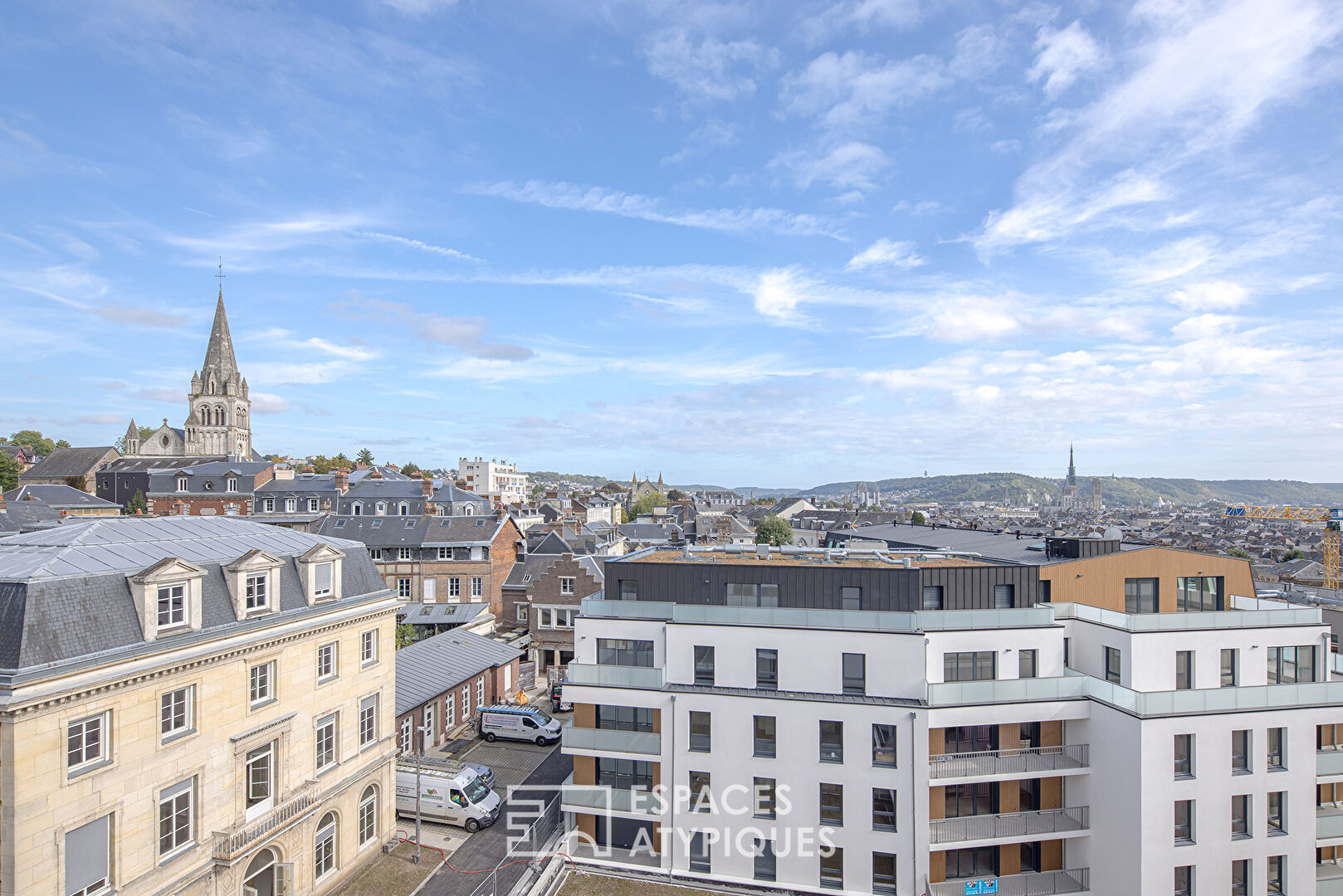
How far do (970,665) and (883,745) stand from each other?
14.3 feet

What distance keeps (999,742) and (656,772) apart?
494 inches

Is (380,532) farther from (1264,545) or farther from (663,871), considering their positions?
(1264,545)

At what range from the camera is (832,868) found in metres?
23.4

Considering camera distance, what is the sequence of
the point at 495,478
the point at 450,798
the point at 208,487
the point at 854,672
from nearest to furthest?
1. the point at 854,672
2. the point at 450,798
3. the point at 208,487
4. the point at 495,478

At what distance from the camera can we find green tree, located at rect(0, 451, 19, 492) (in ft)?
272

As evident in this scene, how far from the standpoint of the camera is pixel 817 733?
23.3 m

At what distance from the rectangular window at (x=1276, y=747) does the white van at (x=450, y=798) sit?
28.8 m

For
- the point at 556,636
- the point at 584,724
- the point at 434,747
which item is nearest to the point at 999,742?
the point at 584,724

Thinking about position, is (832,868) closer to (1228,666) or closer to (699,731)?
(699,731)

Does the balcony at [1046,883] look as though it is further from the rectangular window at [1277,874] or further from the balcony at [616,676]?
the balcony at [616,676]

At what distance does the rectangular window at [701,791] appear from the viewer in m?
24.3

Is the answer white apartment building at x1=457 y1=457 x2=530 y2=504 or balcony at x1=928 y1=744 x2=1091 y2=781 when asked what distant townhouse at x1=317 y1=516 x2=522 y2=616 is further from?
white apartment building at x1=457 y1=457 x2=530 y2=504

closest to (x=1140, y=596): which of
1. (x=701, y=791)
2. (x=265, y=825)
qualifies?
(x=701, y=791)

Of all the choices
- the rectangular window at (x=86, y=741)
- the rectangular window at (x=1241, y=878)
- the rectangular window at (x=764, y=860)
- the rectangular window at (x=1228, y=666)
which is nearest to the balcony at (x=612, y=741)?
the rectangular window at (x=764, y=860)
